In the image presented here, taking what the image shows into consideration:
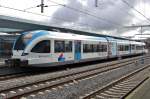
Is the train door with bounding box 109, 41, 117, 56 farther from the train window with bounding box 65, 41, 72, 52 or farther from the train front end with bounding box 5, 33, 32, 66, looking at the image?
the train front end with bounding box 5, 33, 32, 66

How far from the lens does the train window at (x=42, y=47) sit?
19511 mm

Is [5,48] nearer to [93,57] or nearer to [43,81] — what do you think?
[93,57]

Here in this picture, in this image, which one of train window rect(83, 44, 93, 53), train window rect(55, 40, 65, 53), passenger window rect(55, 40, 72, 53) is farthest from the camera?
train window rect(83, 44, 93, 53)

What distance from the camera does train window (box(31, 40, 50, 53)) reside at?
768 inches

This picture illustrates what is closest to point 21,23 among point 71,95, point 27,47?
point 27,47

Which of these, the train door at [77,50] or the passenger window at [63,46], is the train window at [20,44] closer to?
the passenger window at [63,46]

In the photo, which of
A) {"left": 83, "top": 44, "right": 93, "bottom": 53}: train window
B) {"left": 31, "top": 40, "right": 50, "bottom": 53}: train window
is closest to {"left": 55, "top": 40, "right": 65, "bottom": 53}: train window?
{"left": 31, "top": 40, "right": 50, "bottom": 53}: train window

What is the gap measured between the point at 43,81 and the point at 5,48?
26187mm

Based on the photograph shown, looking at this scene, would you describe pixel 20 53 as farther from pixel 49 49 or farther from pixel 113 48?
pixel 113 48

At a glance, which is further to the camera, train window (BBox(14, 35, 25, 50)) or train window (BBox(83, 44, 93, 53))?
train window (BBox(83, 44, 93, 53))

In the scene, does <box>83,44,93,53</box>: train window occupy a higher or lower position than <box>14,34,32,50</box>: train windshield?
lower

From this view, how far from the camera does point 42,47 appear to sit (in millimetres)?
19812

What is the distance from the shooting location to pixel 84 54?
2648cm

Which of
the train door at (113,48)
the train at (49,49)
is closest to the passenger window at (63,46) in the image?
the train at (49,49)
